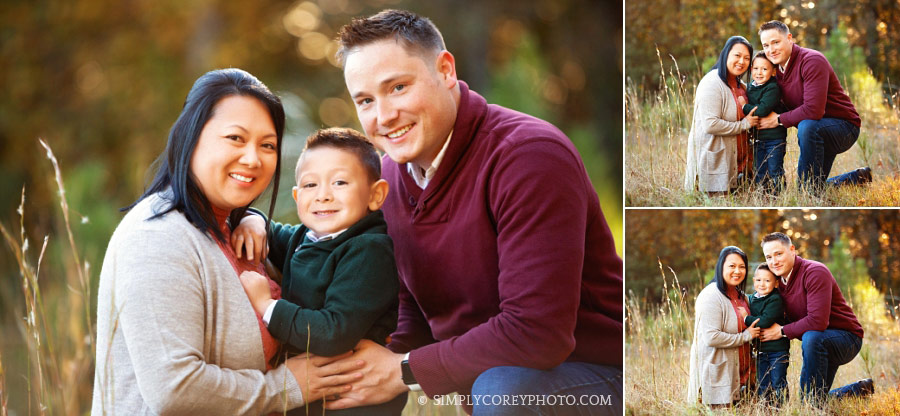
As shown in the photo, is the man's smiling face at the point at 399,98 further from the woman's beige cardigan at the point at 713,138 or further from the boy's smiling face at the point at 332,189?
the woman's beige cardigan at the point at 713,138

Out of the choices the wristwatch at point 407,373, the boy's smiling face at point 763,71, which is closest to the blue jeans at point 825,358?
the boy's smiling face at point 763,71

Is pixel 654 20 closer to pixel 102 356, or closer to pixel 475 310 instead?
pixel 475 310

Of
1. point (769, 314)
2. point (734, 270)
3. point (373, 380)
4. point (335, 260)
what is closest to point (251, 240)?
point (335, 260)

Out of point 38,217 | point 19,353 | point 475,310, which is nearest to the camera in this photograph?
point 475,310

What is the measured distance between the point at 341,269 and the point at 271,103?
0.54m

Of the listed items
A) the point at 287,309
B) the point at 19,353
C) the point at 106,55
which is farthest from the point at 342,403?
the point at 106,55

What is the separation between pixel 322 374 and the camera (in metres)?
2.34

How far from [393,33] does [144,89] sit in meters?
3.30

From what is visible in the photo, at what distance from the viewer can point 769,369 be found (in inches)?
105

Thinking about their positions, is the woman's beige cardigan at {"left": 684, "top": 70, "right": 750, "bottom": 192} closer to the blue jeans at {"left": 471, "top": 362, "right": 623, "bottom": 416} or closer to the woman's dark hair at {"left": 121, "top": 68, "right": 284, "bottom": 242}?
the blue jeans at {"left": 471, "top": 362, "right": 623, "bottom": 416}

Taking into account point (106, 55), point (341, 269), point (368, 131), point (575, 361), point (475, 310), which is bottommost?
point (575, 361)

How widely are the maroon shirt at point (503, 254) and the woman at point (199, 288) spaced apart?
0.39 metres

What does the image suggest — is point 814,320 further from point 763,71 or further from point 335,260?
point 335,260

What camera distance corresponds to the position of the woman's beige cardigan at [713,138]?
2.69 metres
